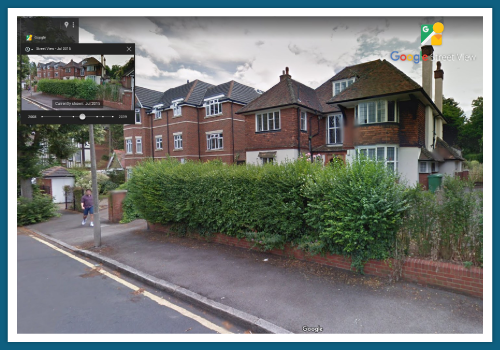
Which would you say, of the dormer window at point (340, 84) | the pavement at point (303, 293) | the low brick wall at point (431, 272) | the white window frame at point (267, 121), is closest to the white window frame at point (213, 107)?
the white window frame at point (267, 121)

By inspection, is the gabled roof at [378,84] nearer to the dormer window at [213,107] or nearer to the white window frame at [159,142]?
the dormer window at [213,107]

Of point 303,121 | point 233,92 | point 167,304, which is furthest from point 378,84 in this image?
point 233,92

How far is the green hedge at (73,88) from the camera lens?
12.6 ft

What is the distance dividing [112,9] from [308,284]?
4620 millimetres

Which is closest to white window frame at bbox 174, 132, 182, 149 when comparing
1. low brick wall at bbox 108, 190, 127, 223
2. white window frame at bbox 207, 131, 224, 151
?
white window frame at bbox 207, 131, 224, 151

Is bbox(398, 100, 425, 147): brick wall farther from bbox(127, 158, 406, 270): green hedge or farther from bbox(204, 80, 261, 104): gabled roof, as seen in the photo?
bbox(204, 80, 261, 104): gabled roof

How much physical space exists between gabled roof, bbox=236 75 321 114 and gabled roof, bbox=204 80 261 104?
A: 448 cm

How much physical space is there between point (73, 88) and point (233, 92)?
60.8ft

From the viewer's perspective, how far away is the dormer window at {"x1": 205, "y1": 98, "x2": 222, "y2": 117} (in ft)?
71.1

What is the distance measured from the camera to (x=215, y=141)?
22.0 metres

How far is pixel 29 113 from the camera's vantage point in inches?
153

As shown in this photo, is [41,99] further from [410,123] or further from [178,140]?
[178,140]

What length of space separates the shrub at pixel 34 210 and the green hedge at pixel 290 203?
7971 millimetres

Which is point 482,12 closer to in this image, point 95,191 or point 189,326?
point 189,326
